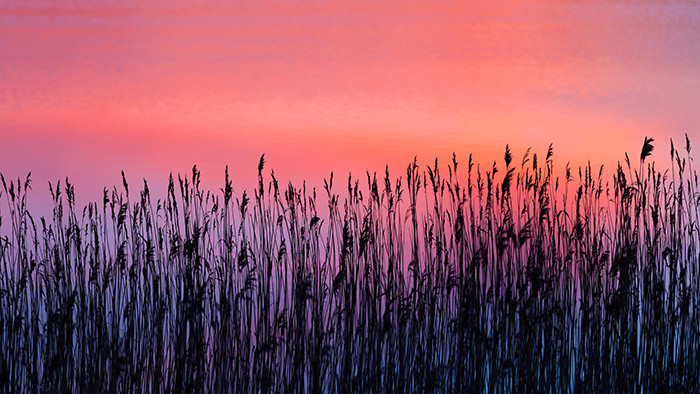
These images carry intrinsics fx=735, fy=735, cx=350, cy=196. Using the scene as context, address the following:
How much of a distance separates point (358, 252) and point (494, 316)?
0.69m

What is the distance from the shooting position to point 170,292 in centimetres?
351

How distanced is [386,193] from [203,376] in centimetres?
121

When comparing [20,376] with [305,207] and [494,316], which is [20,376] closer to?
[305,207]

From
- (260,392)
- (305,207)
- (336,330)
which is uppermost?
(305,207)

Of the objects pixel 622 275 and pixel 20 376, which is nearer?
pixel 622 275

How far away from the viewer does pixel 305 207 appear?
3.55 metres

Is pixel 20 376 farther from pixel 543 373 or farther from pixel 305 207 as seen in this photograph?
pixel 543 373

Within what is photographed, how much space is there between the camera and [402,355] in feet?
11.1

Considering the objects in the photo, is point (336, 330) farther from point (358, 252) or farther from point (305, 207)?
point (305, 207)

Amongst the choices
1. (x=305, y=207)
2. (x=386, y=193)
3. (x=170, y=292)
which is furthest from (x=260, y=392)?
(x=386, y=193)

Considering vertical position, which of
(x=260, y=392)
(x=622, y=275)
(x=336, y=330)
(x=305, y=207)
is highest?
(x=305, y=207)

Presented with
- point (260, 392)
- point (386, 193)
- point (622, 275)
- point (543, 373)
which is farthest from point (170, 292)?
point (622, 275)

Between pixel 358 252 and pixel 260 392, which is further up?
pixel 358 252

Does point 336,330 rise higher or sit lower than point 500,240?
lower
